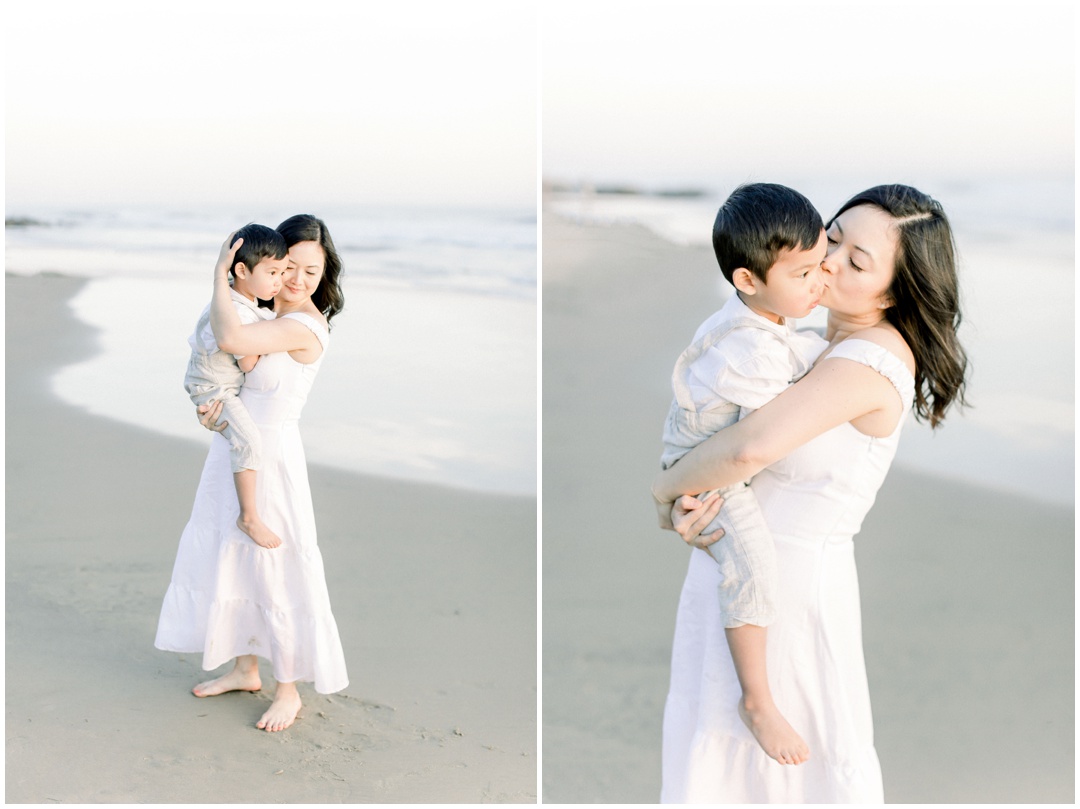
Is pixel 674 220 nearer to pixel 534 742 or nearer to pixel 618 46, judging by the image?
pixel 618 46

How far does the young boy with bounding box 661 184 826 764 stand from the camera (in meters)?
2.23

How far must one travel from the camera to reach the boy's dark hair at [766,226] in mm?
2217

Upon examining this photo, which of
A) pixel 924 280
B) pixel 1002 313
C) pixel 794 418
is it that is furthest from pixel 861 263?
pixel 1002 313

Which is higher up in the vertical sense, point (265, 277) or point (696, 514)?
point (265, 277)

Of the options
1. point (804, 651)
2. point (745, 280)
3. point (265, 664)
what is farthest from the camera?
point (265, 664)

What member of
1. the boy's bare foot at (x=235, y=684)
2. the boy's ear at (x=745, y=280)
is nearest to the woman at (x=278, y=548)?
the boy's bare foot at (x=235, y=684)

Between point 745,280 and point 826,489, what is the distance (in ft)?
1.53

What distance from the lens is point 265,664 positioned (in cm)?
436

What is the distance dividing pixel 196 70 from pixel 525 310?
403 cm

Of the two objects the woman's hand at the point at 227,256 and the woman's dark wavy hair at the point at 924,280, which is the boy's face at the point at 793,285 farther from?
the woman's hand at the point at 227,256

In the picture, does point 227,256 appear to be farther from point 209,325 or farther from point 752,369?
point 752,369

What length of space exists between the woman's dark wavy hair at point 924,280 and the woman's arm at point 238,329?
1.75 metres

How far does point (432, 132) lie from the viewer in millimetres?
12273

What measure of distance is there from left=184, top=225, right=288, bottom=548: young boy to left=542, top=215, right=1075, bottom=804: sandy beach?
1.65 meters
